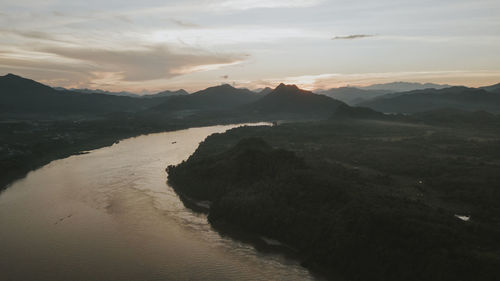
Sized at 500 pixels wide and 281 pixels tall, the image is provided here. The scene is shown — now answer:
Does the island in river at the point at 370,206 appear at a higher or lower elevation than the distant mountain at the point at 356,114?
lower

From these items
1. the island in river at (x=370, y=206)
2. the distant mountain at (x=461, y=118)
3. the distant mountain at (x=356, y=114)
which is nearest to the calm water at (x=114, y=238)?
the island in river at (x=370, y=206)

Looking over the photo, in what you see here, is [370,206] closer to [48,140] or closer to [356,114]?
A: [48,140]

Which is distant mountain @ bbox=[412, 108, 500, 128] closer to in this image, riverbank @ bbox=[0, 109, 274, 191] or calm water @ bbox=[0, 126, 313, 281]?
riverbank @ bbox=[0, 109, 274, 191]

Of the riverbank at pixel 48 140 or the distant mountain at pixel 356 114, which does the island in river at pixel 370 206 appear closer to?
the riverbank at pixel 48 140

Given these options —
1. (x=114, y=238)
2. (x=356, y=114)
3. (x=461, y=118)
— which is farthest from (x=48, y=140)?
(x=461, y=118)

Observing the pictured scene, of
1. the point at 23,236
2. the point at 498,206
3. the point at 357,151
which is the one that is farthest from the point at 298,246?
the point at 357,151

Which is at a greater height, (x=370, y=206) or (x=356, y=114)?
(x=356, y=114)

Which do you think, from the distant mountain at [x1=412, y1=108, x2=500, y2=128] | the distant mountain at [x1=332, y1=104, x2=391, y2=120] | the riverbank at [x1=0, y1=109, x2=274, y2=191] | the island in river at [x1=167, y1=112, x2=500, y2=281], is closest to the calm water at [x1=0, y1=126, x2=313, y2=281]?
the island in river at [x1=167, y1=112, x2=500, y2=281]
